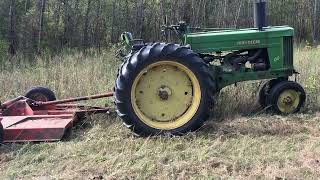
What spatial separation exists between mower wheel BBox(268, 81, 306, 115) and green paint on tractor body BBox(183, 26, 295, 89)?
211mm

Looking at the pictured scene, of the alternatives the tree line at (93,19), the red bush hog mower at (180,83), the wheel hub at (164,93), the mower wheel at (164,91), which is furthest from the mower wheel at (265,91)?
the tree line at (93,19)

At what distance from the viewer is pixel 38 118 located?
229 inches

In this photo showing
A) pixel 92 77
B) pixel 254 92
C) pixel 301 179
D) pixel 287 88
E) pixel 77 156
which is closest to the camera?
pixel 301 179

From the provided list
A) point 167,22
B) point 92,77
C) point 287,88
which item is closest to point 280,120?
point 287,88

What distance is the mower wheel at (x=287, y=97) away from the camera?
6237mm

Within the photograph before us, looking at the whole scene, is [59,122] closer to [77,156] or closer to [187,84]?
[77,156]

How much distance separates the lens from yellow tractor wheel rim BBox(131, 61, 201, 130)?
18.4 ft

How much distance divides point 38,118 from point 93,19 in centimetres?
759

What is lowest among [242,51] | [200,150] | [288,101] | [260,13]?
[200,150]

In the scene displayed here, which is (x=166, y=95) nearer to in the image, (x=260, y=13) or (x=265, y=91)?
(x=265, y=91)

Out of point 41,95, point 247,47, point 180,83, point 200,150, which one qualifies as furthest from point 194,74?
point 41,95

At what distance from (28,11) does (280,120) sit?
8673mm

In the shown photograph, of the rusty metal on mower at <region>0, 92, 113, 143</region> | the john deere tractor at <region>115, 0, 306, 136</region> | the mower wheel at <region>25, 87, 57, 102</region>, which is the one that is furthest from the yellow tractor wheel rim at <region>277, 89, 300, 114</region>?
the mower wheel at <region>25, 87, 57, 102</region>

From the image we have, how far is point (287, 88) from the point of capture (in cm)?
627
